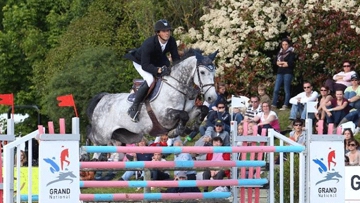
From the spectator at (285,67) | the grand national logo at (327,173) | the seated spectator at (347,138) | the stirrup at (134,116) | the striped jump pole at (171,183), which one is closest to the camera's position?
the grand national logo at (327,173)

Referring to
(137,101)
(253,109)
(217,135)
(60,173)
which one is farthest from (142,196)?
(253,109)

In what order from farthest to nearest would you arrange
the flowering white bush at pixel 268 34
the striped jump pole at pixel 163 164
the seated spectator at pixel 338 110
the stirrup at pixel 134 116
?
the flowering white bush at pixel 268 34
the seated spectator at pixel 338 110
the stirrup at pixel 134 116
the striped jump pole at pixel 163 164

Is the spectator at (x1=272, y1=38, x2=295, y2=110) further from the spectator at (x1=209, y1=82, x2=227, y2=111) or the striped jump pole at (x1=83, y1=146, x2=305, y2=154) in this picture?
the striped jump pole at (x1=83, y1=146, x2=305, y2=154)

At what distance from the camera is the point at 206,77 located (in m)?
15.0

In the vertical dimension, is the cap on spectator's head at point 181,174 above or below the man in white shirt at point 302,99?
below

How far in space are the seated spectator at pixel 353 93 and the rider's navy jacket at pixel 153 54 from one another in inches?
196

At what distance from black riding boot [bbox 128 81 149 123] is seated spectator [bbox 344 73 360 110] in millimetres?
4993

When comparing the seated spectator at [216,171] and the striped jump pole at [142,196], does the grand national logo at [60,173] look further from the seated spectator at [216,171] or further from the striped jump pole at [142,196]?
Answer: the seated spectator at [216,171]

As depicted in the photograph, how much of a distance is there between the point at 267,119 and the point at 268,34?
5593 mm

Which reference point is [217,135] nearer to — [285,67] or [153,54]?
[153,54]

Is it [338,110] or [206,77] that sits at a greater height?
[206,77]

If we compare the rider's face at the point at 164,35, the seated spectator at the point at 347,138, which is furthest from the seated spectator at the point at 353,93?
the rider's face at the point at 164,35

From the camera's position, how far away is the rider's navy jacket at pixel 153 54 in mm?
14898

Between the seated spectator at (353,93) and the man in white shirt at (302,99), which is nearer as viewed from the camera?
the seated spectator at (353,93)
